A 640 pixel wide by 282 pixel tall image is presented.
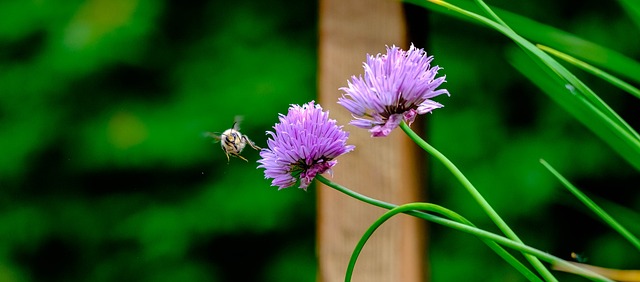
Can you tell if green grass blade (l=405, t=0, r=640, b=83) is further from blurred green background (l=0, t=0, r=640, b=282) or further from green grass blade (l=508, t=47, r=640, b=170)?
blurred green background (l=0, t=0, r=640, b=282)

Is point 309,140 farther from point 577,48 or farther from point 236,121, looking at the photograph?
point 236,121

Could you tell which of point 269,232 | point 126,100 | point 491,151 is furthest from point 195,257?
point 491,151

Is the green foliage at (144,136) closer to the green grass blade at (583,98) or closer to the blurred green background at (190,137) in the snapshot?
the blurred green background at (190,137)

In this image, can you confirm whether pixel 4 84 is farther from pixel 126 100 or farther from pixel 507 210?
pixel 507 210

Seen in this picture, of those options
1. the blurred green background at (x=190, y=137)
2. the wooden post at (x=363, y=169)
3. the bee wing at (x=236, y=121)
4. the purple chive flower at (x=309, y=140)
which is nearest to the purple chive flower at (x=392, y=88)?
the purple chive flower at (x=309, y=140)

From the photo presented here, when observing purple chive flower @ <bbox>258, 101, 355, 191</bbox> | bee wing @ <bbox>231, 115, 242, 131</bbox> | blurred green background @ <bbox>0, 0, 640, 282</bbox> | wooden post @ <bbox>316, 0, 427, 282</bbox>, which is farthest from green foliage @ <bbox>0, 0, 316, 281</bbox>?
purple chive flower @ <bbox>258, 101, 355, 191</bbox>

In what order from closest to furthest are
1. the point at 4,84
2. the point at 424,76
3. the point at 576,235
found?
the point at 424,76, the point at 576,235, the point at 4,84
